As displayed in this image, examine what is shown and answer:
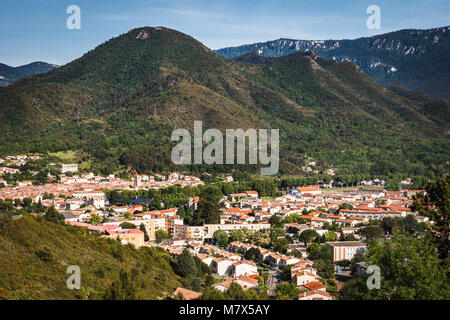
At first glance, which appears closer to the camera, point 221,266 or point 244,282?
point 244,282

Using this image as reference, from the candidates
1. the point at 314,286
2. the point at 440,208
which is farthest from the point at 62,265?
the point at 440,208

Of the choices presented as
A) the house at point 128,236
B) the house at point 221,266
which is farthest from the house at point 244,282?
the house at point 128,236

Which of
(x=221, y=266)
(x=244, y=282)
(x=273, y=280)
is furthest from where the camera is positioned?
(x=221, y=266)

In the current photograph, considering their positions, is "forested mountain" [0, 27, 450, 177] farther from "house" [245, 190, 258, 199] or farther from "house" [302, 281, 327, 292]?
"house" [302, 281, 327, 292]

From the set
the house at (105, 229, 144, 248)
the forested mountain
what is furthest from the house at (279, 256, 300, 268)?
the forested mountain

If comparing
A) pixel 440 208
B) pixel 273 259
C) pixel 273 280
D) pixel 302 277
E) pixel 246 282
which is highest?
pixel 440 208

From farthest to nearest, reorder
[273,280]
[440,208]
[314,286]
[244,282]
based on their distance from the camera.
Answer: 1. [273,280]
2. [244,282]
3. [314,286]
4. [440,208]

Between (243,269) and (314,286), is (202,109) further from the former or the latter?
(314,286)
